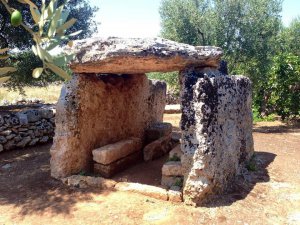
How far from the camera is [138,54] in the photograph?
17.5ft

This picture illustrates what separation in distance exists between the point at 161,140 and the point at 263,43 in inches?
→ 243

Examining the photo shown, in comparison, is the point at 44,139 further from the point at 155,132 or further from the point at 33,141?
the point at 155,132

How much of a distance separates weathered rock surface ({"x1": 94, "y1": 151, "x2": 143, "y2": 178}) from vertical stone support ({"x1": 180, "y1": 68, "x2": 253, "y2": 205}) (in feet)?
5.51

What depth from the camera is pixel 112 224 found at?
188 inches

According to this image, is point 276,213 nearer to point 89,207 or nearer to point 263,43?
point 89,207

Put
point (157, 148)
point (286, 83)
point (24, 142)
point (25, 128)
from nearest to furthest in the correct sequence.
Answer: point (157, 148)
point (24, 142)
point (25, 128)
point (286, 83)

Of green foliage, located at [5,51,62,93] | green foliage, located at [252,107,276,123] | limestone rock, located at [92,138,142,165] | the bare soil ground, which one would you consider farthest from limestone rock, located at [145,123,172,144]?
green foliage, located at [252,107,276,123]

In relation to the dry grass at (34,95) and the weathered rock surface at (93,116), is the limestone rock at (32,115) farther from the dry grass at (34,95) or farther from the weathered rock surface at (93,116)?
the dry grass at (34,95)

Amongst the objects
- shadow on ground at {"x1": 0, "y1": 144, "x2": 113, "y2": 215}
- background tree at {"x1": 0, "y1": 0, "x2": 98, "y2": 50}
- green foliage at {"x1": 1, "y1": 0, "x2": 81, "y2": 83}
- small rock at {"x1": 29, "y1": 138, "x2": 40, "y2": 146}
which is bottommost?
shadow on ground at {"x1": 0, "y1": 144, "x2": 113, "y2": 215}

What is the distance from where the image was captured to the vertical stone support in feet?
17.4

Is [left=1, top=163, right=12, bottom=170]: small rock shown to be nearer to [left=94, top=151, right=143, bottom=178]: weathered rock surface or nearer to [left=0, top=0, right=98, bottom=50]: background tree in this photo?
[left=94, top=151, right=143, bottom=178]: weathered rock surface

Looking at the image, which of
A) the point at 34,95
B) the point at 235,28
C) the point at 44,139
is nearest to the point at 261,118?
the point at 235,28

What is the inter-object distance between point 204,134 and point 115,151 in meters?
2.10

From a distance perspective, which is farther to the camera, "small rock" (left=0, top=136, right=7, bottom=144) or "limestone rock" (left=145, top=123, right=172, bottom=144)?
"small rock" (left=0, top=136, right=7, bottom=144)
